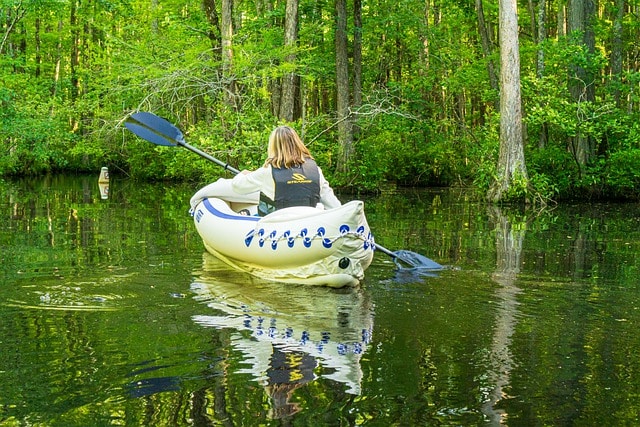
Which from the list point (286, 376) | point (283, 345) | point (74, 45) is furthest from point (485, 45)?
point (74, 45)

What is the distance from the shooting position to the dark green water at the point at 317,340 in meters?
4.15

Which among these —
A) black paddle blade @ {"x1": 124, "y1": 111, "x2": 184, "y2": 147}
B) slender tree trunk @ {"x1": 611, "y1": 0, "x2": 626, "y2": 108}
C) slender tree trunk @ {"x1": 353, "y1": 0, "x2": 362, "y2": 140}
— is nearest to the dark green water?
black paddle blade @ {"x1": 124, "y1": 111, "x2": 184, "y2": 147}

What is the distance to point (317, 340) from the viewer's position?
18.6 feet

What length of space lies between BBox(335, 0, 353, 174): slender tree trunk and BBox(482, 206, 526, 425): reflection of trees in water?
8540 mm

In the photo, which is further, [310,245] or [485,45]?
[485,45]

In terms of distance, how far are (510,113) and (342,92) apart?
16.6 feet

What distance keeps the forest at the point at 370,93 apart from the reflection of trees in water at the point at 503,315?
265 inches

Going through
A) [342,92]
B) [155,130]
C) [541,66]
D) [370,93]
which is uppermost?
[541,66]

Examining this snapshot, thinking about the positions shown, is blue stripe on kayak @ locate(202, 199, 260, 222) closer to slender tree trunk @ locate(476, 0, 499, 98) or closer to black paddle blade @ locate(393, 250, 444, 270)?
black paddle blade @ locate(393, 250, 444, 270)

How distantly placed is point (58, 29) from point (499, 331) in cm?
3683

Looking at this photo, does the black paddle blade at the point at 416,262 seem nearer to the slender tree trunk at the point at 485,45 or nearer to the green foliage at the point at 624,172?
the green foliage at the point at 624,172

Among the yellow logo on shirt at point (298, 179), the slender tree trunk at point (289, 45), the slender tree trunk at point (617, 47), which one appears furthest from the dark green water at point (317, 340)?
the slender tree trunk at point (617, 47)

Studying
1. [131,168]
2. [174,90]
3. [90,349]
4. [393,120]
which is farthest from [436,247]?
[131,168]

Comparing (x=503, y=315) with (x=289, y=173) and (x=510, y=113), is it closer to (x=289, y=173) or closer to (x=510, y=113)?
(x=289, y=173)
